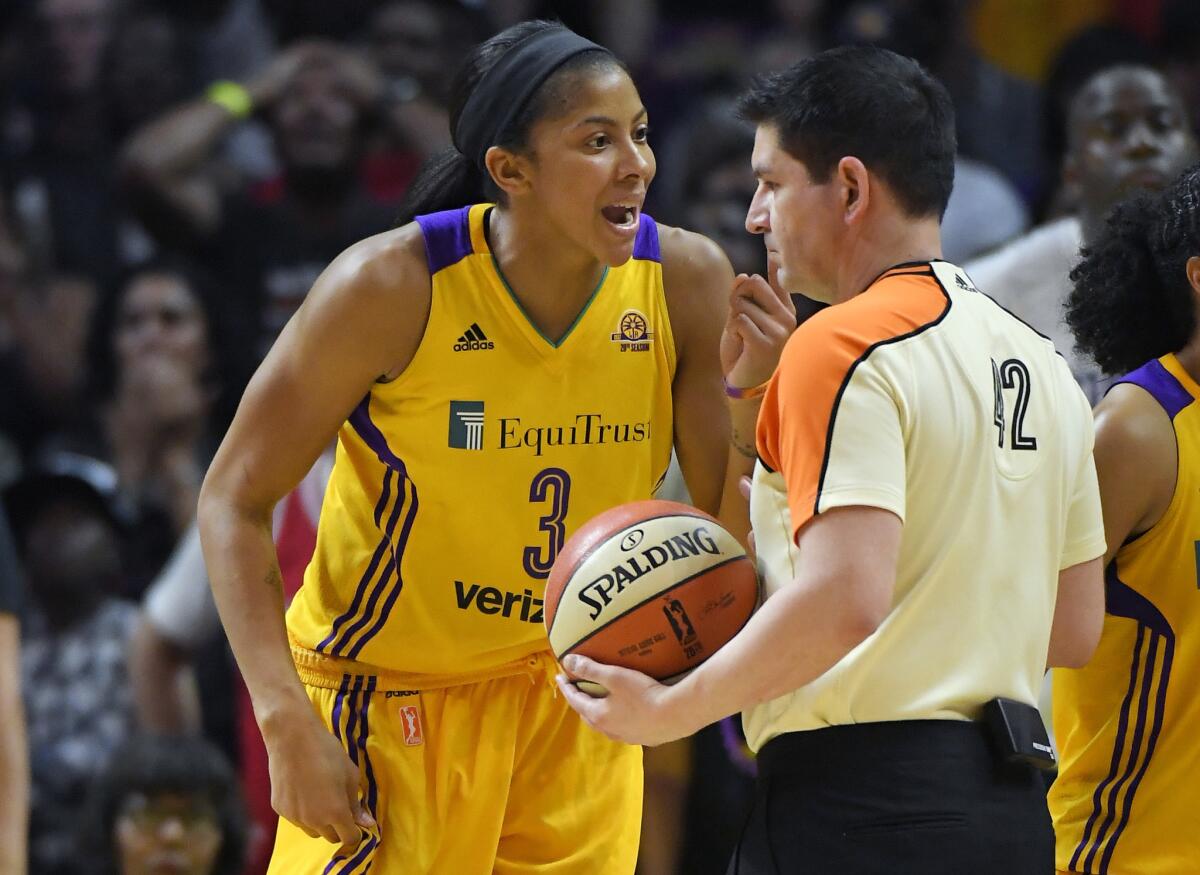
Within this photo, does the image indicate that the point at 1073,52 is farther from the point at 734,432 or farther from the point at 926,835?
the point at 926,835

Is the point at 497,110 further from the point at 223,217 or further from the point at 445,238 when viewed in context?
the point at 223,217

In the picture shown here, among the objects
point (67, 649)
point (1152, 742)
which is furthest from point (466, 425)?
point (67, 649)

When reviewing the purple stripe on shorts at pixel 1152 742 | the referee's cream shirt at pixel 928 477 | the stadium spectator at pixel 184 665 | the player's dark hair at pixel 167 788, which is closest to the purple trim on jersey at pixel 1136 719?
the purple stripe on shorts at pixel 1152 742

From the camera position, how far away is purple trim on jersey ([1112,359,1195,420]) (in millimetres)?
3488

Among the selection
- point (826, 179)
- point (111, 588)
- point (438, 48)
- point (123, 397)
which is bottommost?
point (111, 588)

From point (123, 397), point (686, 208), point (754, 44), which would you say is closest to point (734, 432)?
point (686, 208)

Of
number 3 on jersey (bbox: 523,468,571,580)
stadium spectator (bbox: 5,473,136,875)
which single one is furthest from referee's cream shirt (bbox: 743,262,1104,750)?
stadium spectator (bbox: 5,473,136,875)

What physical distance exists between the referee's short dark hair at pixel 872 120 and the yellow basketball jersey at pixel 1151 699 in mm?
734

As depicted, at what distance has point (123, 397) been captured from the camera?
7.43 meters

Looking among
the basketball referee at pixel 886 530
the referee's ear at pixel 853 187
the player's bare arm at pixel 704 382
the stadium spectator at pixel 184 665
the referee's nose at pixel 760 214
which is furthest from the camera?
the stadium spectator at pixel 184 665

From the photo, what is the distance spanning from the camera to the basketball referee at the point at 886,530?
282cm

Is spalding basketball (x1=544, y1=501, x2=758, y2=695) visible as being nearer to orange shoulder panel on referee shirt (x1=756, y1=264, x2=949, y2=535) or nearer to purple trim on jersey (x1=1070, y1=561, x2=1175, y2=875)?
orange shoulder panel on referee shirt (x1=756, y1=264, x2=949, y2=535)

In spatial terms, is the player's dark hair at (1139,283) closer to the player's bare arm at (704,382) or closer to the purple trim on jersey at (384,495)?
the player's bare arm at (704,382)

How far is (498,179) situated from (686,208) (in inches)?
141
